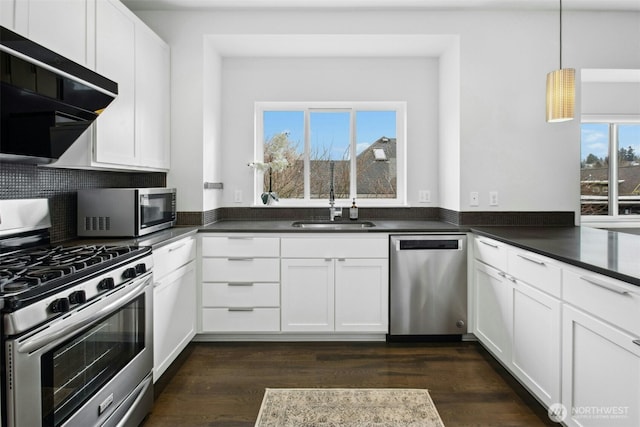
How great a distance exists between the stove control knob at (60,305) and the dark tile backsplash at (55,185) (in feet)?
3.13

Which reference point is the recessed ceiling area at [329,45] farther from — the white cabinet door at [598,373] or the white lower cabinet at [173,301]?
the white cabinet door at [598,373]

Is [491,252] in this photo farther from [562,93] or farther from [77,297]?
[77,297]

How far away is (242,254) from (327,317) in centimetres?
78

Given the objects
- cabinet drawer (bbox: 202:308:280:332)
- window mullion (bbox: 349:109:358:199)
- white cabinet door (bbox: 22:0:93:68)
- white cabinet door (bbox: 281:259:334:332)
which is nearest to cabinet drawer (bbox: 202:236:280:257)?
white cabinet door (bbox: 281:259:334:332)

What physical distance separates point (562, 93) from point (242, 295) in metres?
2.43

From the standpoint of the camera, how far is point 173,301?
2596 mm

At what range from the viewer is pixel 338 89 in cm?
373

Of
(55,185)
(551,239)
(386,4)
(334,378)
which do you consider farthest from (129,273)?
(386,4)

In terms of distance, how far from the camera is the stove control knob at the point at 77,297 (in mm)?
1458

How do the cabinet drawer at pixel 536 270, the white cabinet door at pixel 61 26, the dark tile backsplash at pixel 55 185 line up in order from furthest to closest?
1. the dark tile backsplash at pixel 55 185
2. the cabinet drawer at pixel 536 270
3. the white cabinet door at pixel 61 26

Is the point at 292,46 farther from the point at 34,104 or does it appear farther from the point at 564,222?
the point at 564,222

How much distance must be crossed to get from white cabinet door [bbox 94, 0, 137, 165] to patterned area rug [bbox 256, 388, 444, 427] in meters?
1.63

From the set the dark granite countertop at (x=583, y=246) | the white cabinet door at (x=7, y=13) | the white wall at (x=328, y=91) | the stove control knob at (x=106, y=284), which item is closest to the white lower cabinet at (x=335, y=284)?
the dark granite countertop at (x=583, y=246)

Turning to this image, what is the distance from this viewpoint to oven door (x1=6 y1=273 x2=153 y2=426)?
1.25 meters
